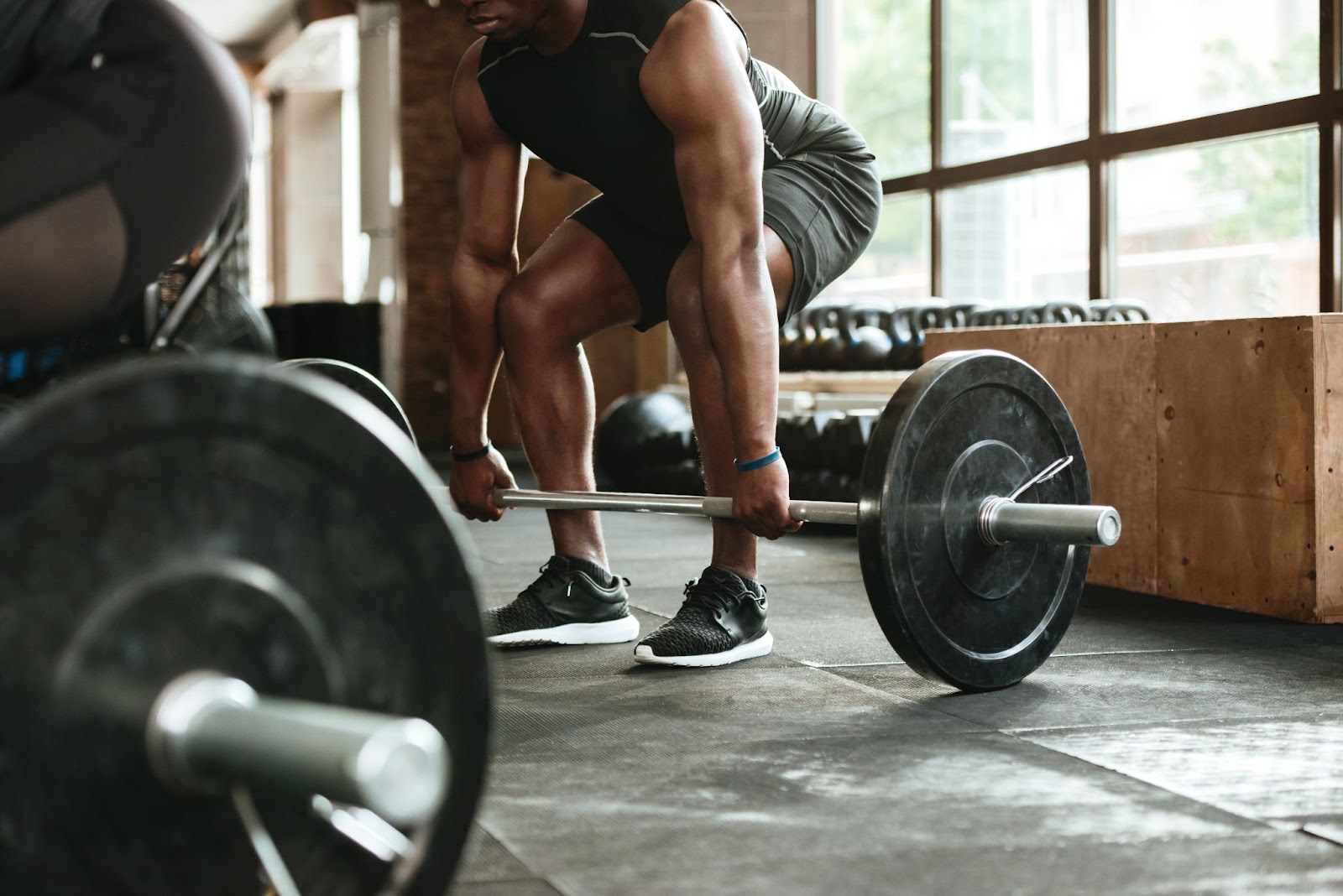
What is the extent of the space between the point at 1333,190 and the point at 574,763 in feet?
13.2

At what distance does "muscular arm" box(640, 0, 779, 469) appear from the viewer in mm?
1941

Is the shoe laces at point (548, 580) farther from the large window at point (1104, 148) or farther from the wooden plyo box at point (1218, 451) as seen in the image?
the large window at point (1104, 148)

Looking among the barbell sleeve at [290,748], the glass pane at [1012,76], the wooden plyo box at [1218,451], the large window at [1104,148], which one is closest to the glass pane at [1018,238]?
the large window at [1104,148]

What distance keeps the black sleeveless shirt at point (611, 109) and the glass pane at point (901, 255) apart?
476 cm

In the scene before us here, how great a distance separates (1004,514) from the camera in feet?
6.05

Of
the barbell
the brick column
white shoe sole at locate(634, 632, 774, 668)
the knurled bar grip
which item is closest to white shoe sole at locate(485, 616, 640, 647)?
white shoe sole at locate(634, 632, 774, 668)

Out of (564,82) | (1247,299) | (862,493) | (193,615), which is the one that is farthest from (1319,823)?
(1247,299)

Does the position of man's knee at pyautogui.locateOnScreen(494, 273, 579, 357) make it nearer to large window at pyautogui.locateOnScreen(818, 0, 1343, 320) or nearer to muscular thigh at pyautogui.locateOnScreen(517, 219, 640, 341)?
muscular thigh at pyautogui.locateOnScreen(517, 219, 640, 341)

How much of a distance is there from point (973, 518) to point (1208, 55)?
4103 millimetres

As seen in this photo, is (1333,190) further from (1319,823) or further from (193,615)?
(193,615)

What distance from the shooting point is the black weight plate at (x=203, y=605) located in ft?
2.59

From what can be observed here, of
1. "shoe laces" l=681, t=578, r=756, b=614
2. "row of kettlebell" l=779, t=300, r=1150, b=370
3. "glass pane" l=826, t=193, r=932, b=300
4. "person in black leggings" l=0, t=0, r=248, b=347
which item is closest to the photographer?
"person in black leggings" l=0, t=0, r=248, b=347

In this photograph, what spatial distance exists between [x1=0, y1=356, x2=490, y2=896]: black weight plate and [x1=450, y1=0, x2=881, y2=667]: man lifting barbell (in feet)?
3.35

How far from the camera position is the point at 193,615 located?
Result: 0.86 metres
